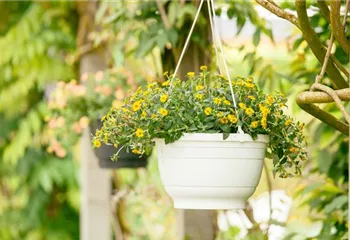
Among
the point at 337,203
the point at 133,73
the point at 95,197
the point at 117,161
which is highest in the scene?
the point at 133,73

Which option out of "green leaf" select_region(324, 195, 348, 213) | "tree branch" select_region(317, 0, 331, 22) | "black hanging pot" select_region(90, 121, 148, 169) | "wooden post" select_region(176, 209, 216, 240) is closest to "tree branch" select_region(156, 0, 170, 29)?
"black hanging pot" select_region(90, 121, 148, 169)

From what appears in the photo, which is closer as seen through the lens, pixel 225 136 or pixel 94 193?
pixel 225 136

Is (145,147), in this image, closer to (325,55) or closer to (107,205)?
(325,55)

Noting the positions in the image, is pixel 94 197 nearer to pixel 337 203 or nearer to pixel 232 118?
pixel 337 203

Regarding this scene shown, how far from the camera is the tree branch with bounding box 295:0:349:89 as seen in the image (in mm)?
1685

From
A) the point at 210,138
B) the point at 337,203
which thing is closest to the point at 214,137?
the point at 210,138

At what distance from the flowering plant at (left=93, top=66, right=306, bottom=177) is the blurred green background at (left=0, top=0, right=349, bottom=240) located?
0.86 metres

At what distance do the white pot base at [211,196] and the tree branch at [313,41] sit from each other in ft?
1.08

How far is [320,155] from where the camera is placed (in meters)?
2.70

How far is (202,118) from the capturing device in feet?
5.37

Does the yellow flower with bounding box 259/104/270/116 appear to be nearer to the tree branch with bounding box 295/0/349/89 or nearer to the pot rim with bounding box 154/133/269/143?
the pot rim with bounding box 154/133/269/143

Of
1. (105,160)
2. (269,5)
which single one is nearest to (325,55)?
(269,5)

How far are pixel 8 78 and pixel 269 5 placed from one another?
291 centimetres

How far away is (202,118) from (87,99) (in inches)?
62.3
